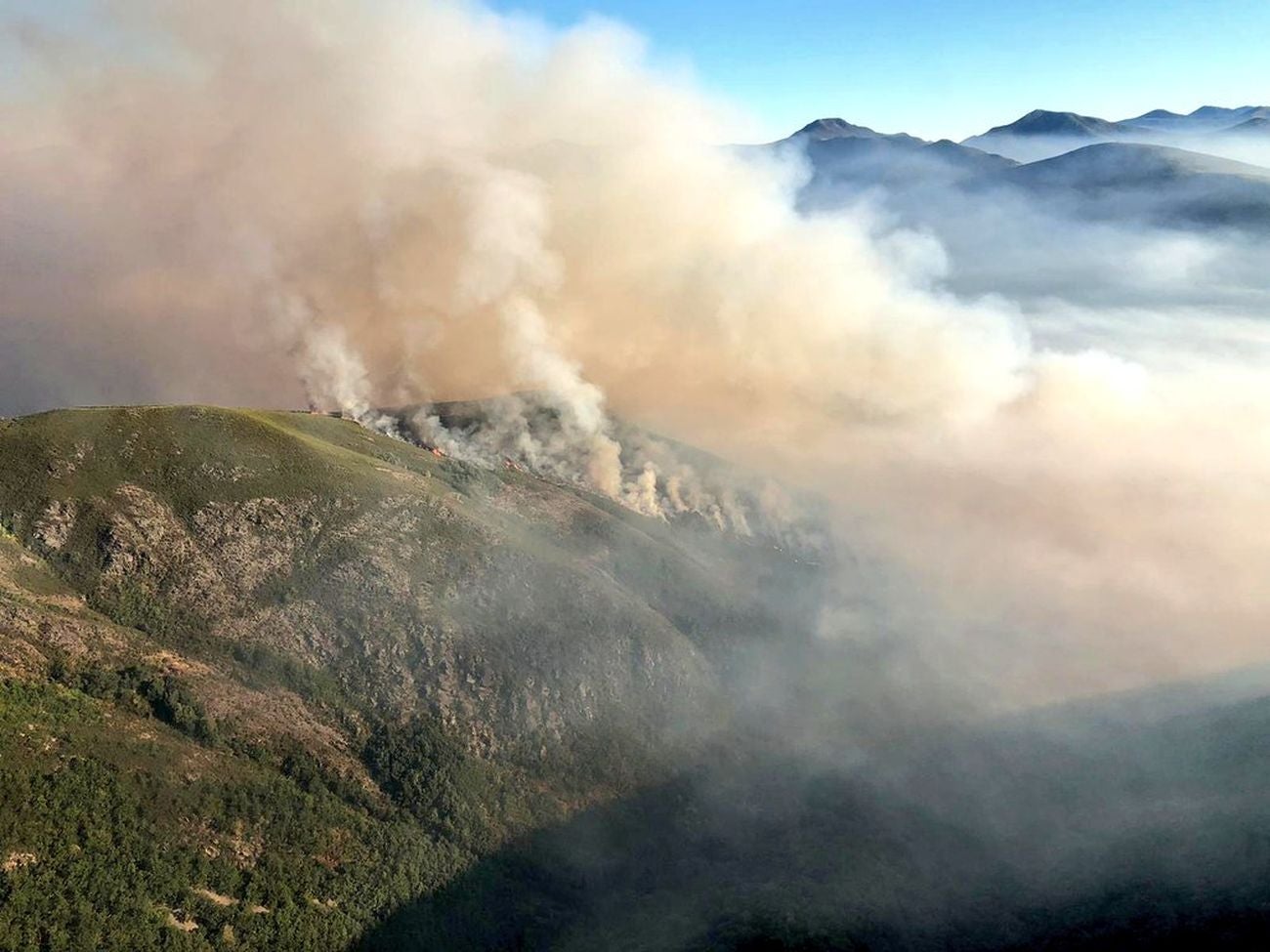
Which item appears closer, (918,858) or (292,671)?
(918,858)

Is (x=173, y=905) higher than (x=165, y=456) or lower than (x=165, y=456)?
lower

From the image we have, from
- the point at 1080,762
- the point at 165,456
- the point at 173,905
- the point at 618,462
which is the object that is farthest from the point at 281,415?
the point at 1080,762

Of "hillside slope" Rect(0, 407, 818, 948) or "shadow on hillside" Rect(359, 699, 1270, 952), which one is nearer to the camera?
"hillside slope" Rect(0, 407, 818, 948)

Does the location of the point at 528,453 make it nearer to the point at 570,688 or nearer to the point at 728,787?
the point at 570,688

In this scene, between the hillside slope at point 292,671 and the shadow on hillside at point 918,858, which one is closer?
the hillside slope at point 292,671

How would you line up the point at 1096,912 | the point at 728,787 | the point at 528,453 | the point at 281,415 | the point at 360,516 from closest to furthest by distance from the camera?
1. the point at 1096,912
2. the point at 728,787
3. the point at 360,516
4. the point at 281,415
5. the point at 528,453

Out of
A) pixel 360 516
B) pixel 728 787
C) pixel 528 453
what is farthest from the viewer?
pixel 528 453

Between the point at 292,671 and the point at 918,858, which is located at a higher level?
the point at 292,671

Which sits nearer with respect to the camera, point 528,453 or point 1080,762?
point 1080,762
